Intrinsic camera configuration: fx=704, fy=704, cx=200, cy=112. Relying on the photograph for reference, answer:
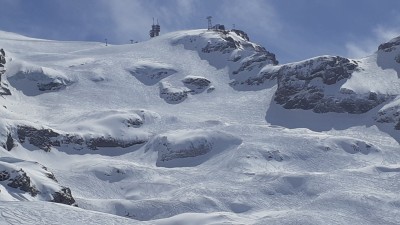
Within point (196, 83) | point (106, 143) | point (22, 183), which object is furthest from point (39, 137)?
point (196, 83)

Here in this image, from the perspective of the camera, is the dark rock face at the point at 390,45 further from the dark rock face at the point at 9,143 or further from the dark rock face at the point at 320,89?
the dark rock face at the point at 9,143

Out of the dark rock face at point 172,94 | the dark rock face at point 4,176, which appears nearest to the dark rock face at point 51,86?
the dark rock face at point 172,94

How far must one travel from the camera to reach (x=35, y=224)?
24578mm

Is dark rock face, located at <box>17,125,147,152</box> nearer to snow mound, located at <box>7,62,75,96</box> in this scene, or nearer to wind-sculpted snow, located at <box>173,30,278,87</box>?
snow mound, located at <box>7,62,75,96</box>

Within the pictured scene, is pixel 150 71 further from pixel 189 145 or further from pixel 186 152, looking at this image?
pixel 186 152

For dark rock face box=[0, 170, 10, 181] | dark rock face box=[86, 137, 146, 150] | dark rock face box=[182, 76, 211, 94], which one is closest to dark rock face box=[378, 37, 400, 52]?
dark rock face box=[182, 76, 211, 94]

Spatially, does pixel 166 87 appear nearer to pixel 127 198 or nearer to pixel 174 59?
pixel 174 59

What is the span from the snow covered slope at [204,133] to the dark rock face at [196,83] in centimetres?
40

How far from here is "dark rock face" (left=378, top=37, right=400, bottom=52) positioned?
159750 mm

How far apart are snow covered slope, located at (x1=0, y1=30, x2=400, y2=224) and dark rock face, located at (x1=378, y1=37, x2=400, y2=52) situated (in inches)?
14.3

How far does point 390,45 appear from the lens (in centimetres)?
16125

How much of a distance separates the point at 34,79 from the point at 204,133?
1873 inches

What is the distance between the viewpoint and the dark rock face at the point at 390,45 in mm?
159750

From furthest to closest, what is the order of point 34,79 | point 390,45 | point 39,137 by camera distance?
point 390,45 → point 34,79 → point 39,137
